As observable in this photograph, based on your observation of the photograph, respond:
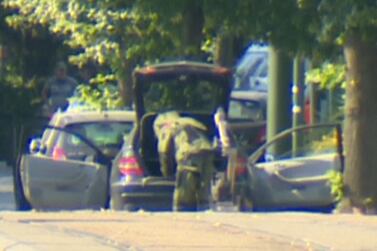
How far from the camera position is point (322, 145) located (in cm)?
1733

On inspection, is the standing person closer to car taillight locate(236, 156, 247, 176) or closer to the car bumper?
the car bumper

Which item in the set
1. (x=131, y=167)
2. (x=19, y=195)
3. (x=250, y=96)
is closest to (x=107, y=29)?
(x=250, y=96)

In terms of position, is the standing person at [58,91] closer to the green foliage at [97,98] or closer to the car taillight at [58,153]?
the green foliage at [97,98]

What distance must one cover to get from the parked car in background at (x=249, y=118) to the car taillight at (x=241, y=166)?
578 centimetres

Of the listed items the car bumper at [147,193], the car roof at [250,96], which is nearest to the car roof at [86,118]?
the car bumper at [147,193]

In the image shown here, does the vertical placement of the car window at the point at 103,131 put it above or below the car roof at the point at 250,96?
below

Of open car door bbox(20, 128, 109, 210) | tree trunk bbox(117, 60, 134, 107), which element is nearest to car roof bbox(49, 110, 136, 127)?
open car door bbox(20, 128, 109, 210)

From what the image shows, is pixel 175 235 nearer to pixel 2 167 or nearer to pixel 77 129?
pixel 77 129

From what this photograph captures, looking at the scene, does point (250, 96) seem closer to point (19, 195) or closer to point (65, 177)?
point (19, 195)

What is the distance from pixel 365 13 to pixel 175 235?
253 centimetres

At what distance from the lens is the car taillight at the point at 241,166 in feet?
46.2

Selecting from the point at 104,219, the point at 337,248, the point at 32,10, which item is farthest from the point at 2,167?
the point at 337,248

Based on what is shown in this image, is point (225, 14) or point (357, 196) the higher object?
point (225, 14)

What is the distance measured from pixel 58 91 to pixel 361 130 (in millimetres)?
15564
